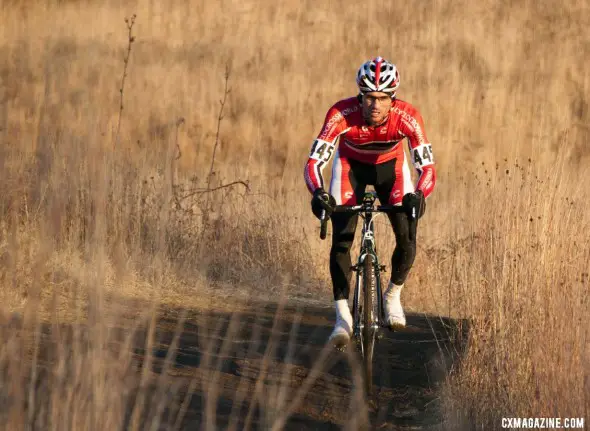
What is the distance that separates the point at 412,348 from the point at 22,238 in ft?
11.9

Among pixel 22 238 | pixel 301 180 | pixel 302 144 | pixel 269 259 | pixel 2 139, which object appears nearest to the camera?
pixel 2 139

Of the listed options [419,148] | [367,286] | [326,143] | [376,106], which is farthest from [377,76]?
[367,286]

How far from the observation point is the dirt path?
272 inches

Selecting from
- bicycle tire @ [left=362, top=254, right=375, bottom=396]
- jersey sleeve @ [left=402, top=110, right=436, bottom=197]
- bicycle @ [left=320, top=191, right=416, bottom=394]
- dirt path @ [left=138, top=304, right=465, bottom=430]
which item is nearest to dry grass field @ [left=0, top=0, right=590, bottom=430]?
dirt path @ [left=138, top=304, right=465, bottom=430]

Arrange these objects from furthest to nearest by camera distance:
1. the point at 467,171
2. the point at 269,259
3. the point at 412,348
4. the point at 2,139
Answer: the point at 467,171 → the point at 269,259 → the point at 412,348 → the point at 2,139

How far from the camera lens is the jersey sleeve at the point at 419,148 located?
9.20 meters

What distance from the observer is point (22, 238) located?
10953 mm

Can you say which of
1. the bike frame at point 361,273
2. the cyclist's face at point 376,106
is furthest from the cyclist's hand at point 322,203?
the cyclist's face at point 376,106

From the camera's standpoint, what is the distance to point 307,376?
831 cm

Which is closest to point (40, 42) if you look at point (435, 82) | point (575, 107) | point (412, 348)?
point (435, 82)

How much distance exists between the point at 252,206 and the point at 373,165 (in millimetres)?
4524

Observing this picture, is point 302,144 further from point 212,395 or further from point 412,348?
point 212,395

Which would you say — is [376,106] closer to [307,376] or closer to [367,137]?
[367,137]

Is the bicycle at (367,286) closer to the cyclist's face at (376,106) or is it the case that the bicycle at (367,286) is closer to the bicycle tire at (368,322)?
the bicycle tire at (368,322)
